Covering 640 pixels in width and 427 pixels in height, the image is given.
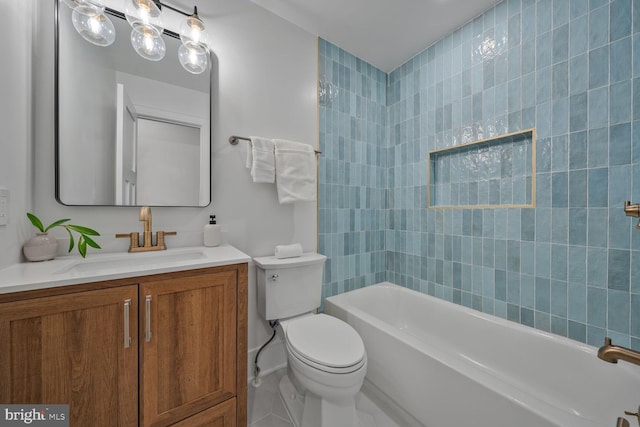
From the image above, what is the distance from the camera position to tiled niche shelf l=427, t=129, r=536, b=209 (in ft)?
4.86

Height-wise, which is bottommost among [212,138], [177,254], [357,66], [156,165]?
[177,254]

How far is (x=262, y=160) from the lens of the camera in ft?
5.01

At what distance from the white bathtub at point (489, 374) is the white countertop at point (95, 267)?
101 cm

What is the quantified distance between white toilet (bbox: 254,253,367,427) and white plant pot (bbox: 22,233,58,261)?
2.95 feet

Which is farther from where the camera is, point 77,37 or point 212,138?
point 212,138

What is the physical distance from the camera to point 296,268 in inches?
60.2

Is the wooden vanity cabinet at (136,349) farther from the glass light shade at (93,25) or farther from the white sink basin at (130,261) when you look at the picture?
the glass light shade at (93,25)

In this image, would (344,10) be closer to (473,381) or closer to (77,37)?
(77,37)

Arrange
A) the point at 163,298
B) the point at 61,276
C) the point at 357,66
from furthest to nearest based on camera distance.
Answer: the point at 357,66, the point at 163,298, the point at 61,276

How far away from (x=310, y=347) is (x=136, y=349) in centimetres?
72

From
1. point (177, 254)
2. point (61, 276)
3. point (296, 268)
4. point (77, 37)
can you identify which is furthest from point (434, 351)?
point (77, 37)

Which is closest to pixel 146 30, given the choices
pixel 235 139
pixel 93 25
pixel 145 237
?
pixel 93 25

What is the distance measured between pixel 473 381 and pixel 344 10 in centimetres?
225

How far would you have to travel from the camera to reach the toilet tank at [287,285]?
4.78ft
